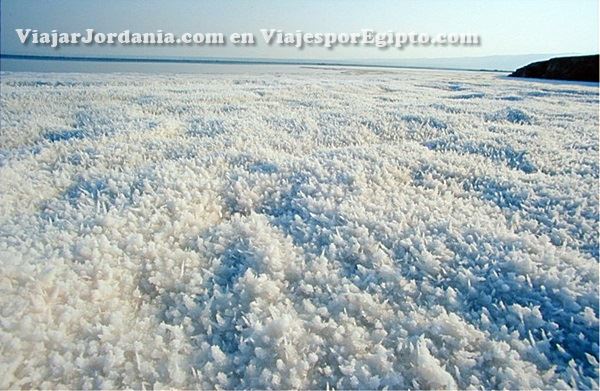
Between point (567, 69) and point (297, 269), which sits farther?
point (567, 69)

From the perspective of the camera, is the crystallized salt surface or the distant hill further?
the distant hill

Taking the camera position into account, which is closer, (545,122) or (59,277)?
(59,277)

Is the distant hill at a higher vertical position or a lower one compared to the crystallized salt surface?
higher

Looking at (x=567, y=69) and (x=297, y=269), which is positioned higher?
(x=567, y=69)

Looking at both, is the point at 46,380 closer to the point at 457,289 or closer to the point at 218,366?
the point at 218,366

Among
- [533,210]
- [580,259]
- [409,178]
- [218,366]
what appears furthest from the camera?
[409,178]

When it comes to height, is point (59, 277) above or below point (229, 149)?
below

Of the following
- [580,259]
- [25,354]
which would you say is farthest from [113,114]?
[580,259]
